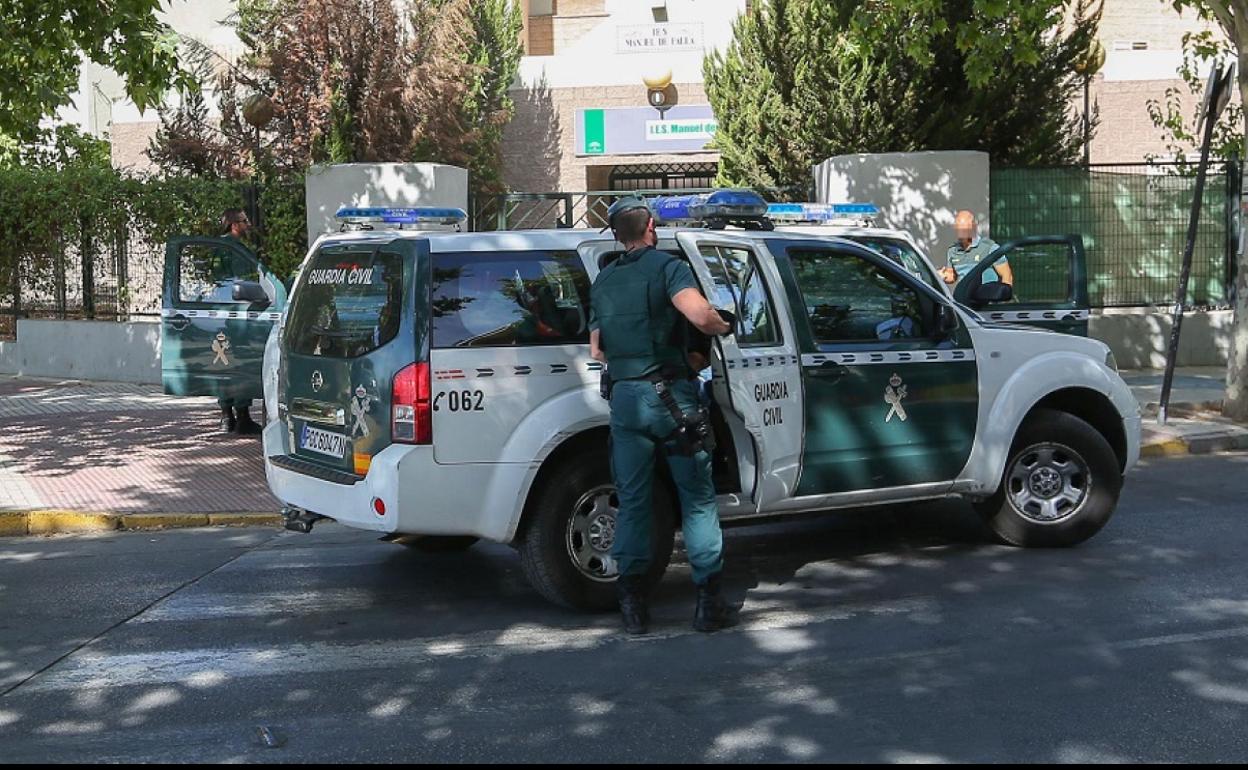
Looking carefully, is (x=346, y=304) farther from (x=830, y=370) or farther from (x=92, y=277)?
(x=92, y=277)

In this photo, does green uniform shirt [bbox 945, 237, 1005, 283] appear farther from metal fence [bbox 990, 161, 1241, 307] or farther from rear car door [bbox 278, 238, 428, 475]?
rear car door [bbox 278, 238, 428, 475]

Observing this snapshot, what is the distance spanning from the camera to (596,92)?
83.6 feet

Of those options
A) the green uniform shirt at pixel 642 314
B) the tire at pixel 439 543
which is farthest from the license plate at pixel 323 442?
the green uniform shirt at pixel 642 314

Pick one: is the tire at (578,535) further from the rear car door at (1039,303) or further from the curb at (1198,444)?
the curb at (1198,444)

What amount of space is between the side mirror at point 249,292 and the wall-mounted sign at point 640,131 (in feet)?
47.7

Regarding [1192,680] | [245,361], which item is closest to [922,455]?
[1192,680]

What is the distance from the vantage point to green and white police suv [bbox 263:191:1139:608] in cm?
662

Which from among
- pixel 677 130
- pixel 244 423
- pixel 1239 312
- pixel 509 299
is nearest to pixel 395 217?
pixel 509 299

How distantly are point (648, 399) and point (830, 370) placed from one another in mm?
1406

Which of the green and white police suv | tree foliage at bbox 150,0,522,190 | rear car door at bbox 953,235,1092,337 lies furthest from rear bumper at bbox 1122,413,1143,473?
tree foliage at bbox 150,0,522,190

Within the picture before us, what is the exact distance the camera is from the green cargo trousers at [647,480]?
636 centimetres

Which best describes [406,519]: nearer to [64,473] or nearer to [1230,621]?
[1230,621]

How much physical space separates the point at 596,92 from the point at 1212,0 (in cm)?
1408

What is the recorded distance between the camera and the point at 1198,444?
1202 cm
